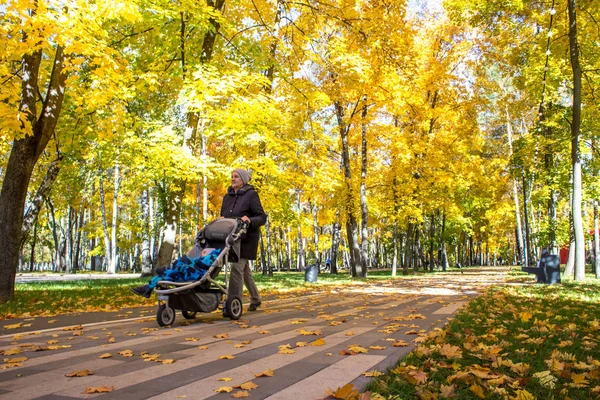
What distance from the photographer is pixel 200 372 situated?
139 inches

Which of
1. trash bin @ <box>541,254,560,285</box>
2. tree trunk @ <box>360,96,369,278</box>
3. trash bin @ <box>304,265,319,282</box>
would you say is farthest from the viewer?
tree trunk @ <box>360,96,369,278</box>

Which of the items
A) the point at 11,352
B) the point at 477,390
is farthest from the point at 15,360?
the point at 477,390

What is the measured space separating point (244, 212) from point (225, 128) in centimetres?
540

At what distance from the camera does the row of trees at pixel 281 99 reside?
9.23 m

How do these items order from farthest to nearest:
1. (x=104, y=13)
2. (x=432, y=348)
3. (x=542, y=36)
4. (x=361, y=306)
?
1. (x=542, y=36)
2. (x=361, y=306)
3. (x=104, y=13)
4. (x=432, y=348)

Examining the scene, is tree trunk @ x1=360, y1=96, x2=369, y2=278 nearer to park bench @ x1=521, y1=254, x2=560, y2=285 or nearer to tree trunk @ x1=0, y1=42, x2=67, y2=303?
park bench @ x1=521, y1=254, x2=560, y2=285

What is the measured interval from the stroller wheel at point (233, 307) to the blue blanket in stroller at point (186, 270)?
65 cm

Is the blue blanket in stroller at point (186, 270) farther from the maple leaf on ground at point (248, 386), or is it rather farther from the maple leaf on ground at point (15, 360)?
the maple leaf on ground at point (248, 386)

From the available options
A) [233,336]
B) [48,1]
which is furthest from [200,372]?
[48,1]

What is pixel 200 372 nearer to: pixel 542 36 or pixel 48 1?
pixel 48 1

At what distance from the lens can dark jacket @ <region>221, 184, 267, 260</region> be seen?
23.7 ft

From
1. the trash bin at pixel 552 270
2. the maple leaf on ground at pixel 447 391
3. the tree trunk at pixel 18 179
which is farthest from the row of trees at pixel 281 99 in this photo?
the maple leaf on ground at pixel 447 391

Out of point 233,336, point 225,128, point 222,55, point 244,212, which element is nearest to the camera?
point 233,336

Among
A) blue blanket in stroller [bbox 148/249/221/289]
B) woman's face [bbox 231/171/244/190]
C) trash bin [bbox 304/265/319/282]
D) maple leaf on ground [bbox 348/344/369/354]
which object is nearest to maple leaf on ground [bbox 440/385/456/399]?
maple leaf on ground [bbox 348/344/369/354]
